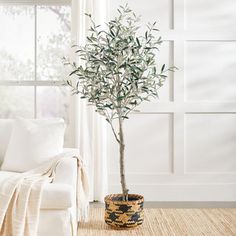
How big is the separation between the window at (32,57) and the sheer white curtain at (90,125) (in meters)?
0.28

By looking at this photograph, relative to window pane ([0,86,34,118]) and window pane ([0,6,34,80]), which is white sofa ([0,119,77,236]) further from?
window pane ([0,6,34,80])

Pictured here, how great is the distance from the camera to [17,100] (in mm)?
5184

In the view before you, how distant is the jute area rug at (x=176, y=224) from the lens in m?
3.96

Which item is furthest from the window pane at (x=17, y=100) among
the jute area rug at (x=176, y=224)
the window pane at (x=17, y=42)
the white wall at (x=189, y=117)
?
the jute area rug at (x=176, y=224)

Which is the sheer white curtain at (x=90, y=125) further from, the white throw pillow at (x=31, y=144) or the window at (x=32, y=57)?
the white throw pillow at (x=31, y=144)

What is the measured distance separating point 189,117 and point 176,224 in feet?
4.17

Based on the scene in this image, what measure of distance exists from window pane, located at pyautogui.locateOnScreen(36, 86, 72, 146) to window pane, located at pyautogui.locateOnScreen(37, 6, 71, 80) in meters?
0.13

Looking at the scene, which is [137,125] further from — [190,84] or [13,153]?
[13,153]

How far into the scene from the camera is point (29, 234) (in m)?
3.18

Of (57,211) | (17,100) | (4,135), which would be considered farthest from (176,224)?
(17,100)

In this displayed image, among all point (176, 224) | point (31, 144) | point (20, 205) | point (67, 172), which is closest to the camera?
point (20, 205)

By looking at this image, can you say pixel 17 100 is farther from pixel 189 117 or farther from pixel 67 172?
pixel 67 172

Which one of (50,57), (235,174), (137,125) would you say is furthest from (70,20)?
(235,174)

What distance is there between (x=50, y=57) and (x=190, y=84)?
4.76ft
